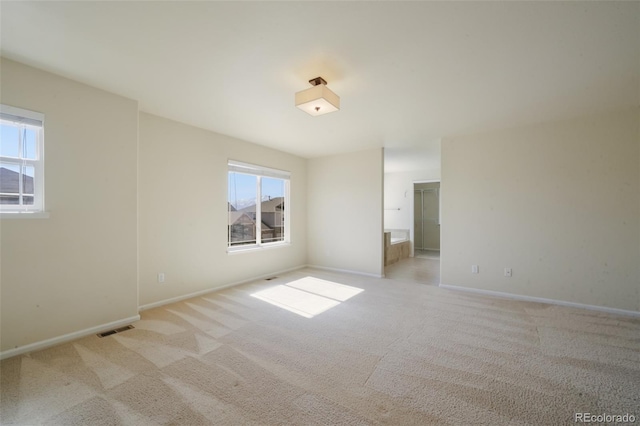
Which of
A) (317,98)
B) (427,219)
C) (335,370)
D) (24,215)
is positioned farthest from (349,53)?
(427,219)

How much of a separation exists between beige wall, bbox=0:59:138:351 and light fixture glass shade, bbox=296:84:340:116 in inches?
78.3

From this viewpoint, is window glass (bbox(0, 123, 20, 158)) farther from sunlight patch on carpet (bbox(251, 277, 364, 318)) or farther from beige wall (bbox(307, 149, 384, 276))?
beige wall (bbox(307, 149, 384, 276))

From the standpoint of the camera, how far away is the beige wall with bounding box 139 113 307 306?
10.8ft

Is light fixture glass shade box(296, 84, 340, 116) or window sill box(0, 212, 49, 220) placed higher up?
light fixture glass shade box(296, 84, 340, 116)

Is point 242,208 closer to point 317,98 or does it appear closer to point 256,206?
point 256,206

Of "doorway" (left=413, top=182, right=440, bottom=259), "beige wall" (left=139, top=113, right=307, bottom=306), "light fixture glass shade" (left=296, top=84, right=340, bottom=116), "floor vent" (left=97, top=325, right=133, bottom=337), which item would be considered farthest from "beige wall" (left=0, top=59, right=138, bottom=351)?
"doorway" (left=413, top=182, right=440, bottom=259)

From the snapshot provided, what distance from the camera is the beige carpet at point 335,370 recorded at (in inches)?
62.7

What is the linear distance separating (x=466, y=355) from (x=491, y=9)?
8.58 ft

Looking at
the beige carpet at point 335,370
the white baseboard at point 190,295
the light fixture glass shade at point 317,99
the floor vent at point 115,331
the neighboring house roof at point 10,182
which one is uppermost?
the light fixture glass shade at point 317,99

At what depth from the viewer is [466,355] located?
7.33 feet

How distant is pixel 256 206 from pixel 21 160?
2.99 meters

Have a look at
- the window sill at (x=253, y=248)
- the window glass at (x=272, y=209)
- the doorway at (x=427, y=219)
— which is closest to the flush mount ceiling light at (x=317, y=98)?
the window glass at (x=272, y=209)

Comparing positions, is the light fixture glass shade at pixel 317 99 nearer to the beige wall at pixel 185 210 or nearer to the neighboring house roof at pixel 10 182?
the beige wall at pixel 185 210

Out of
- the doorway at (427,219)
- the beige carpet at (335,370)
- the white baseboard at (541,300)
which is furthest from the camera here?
the doorway at (427,219)
